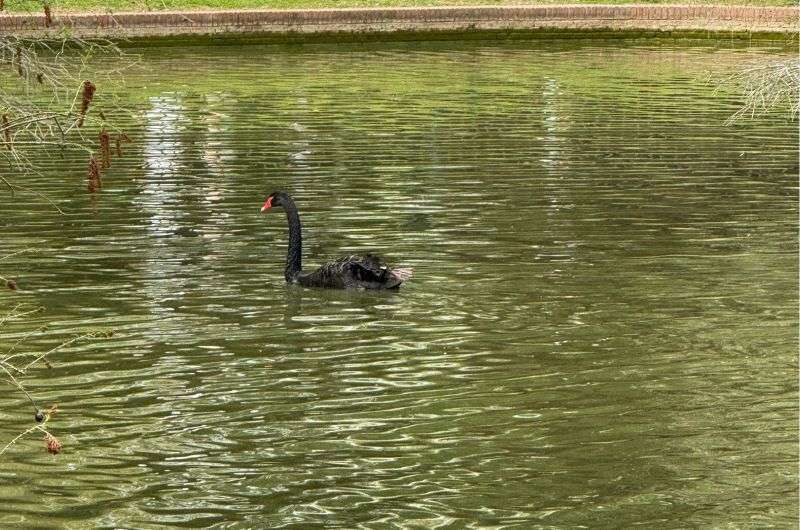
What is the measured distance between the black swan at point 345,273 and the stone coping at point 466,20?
68.6 feet

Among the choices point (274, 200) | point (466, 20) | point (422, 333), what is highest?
point (274, 200)

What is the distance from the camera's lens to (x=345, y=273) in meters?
11.6

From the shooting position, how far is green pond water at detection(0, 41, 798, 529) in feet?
24.4

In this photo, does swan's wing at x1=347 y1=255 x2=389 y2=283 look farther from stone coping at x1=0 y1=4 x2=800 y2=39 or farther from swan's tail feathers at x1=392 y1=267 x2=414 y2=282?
stone coping at x1=0 y1=4 x2=800 y2=39

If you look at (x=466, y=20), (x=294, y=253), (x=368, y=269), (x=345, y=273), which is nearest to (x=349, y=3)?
(x=466, y=20)

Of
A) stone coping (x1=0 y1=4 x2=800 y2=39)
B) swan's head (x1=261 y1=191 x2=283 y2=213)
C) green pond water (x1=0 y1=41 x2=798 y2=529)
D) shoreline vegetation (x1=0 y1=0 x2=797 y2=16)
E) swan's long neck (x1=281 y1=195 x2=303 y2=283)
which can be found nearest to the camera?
green pond water (x1=0 y1=41 x2=798 y2=529)

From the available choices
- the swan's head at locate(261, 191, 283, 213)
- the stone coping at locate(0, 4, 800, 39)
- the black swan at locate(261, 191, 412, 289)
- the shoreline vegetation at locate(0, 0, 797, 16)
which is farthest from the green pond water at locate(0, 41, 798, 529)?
the shoreline vegetation at locate(0, 0, 797, 16)

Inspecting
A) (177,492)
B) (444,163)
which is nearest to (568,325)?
(177,492)

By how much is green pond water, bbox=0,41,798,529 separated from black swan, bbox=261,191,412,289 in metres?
0.11

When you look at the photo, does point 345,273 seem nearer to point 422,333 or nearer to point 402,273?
point 402,273

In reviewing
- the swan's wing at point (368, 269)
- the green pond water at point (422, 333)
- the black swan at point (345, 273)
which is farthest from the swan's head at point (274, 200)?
the swan's wing at point (368, 269)

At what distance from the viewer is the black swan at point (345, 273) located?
11398 mm

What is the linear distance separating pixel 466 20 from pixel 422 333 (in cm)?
2469

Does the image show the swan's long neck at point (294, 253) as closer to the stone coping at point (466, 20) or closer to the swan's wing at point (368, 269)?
the swan's wing at point (368, 269)
